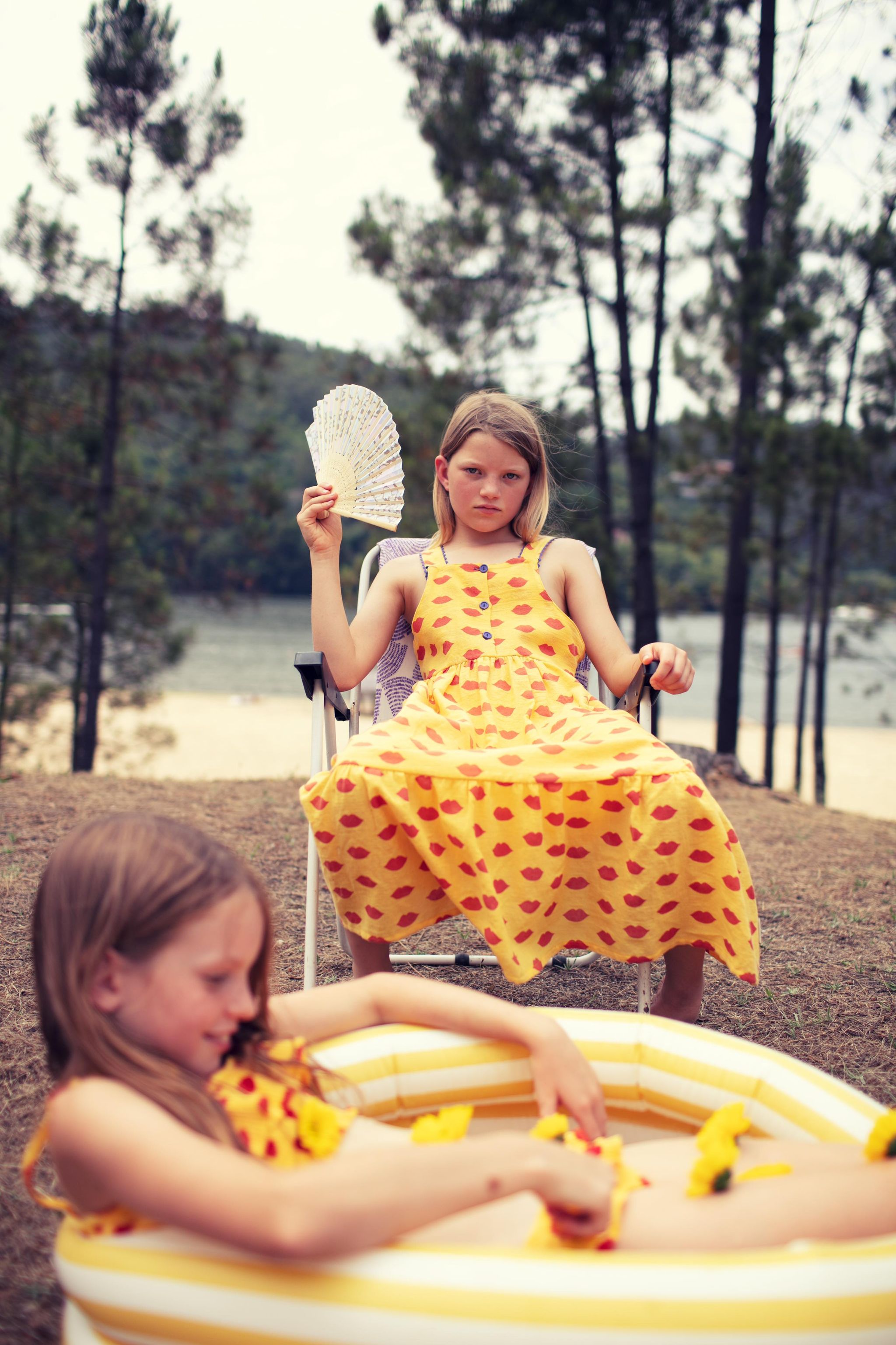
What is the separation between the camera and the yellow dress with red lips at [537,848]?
6.24ft

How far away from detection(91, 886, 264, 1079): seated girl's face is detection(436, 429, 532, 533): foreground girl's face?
1657 millimetres

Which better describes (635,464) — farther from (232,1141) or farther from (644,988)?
(232,1141)

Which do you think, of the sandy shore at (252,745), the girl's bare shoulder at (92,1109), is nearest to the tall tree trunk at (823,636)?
the sandy shore at (252,745)

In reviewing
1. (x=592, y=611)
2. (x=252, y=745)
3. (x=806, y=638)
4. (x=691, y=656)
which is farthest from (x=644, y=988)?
(x=252, y=745)

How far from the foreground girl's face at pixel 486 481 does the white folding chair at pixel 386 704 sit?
0.86 feet

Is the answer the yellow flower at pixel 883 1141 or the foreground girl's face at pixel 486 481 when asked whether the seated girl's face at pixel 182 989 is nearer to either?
the yellow flower at pixel 883 1141

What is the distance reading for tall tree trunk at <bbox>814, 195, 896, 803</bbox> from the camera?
9.83 meters

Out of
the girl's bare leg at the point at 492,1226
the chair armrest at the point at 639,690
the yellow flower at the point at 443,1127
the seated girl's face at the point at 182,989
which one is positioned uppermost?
the chair armrest at the point at 639,690

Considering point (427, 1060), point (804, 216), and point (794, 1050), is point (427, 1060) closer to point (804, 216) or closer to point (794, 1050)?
point (794, 1050)

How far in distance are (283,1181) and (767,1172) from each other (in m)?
0.62

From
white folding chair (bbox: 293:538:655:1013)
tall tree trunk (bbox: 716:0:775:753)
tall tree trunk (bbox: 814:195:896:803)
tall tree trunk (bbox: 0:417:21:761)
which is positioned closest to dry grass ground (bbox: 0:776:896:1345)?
white folding chair (bbox: 293:538:655:1013)

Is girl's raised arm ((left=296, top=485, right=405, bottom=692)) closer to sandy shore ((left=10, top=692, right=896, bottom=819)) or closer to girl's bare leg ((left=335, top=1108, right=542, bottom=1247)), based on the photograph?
girl's bare leg ((left=335, top=1108, right=542, bottom=1247))

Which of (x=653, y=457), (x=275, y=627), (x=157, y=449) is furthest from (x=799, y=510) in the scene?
(x=275, y=627)

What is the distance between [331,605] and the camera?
2336 mm
